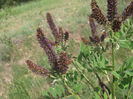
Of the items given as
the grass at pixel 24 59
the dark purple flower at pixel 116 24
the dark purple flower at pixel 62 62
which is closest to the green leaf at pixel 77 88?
the dark purple flower at pixel 62 62

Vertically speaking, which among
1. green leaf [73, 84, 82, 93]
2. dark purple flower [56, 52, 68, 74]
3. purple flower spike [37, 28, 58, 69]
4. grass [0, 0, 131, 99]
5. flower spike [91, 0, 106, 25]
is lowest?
grass [0, 0, 131, 99]

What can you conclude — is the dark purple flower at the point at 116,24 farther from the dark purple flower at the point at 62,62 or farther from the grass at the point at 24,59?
the grass at the point at 24,59

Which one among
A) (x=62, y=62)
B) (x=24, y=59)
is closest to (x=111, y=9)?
(x=62, y=62)

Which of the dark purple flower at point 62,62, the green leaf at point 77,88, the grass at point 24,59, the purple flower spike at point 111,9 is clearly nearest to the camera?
the purple flower spike at point 111,9

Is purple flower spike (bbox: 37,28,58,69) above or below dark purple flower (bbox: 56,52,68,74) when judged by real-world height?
above

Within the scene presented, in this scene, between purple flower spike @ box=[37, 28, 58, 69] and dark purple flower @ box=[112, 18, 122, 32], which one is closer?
dark purple flower @ box=[112, 18, 122, 32]

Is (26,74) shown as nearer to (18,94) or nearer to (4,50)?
(18,94)

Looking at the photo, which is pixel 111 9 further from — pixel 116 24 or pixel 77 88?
pixel 77 88

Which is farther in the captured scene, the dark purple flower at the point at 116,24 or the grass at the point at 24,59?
the grass at the point at 24,59

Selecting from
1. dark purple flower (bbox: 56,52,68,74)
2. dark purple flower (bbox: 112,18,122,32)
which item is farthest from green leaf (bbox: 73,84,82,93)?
dark purple flower (bbox: 112,18,122,32)

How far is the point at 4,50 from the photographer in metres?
4.71

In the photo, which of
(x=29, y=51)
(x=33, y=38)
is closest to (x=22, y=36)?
(x=33, y=38)

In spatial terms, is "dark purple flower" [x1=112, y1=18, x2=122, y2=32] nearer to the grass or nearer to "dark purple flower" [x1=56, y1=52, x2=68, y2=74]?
"dark purple flower" [x1=56, y1=52, x2=68, y2=74]

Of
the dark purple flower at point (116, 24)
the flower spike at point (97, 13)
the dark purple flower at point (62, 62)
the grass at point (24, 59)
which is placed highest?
the flower spike at point (97, 13)
